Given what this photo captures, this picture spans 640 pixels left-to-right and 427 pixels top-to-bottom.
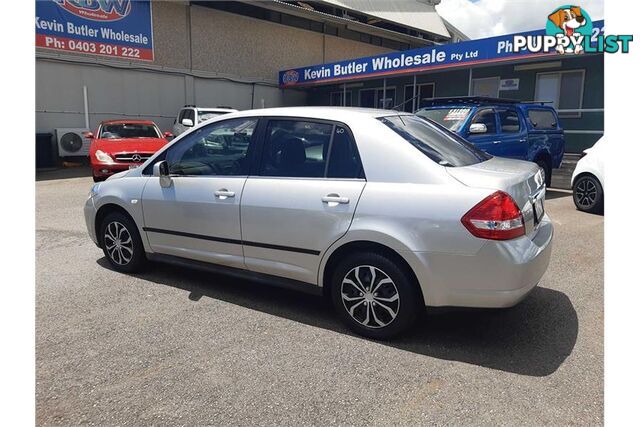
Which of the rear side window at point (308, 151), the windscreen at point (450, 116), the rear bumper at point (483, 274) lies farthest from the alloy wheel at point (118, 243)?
the windscreen at point (450, 116)

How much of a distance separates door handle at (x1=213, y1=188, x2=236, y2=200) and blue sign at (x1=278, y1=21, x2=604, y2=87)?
1113cm

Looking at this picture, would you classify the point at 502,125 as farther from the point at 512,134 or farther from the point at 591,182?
the point at 591,182

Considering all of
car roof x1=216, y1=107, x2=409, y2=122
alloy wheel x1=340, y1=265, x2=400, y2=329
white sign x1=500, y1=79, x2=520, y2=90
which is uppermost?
white sign x1=500, y1=79, x2=520, y2=90

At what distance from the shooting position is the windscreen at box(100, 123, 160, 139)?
1139 centimetres

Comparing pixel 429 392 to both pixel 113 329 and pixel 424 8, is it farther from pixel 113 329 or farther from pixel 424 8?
pixel 424 8

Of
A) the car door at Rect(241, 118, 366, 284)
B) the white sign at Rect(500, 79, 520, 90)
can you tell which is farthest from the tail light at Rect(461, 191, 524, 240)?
the white sign at Rect(500, 79, 520, 90)

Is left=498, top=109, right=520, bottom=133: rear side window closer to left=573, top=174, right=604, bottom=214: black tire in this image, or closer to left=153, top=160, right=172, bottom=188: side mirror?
left=573, top=174, right=604, bottom=214: black tire

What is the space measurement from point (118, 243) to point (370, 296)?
2.85 m

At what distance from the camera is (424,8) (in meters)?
32.0

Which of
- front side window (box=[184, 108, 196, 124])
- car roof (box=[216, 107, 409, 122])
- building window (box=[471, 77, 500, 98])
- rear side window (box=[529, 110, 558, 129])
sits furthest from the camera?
building window (box=[471, 77, 500, 98])

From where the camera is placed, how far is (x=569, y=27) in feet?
38.8

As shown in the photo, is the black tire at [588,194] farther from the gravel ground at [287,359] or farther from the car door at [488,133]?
the gravel ground at [287,359]

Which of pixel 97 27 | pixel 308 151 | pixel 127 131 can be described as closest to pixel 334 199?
pixel 308 151

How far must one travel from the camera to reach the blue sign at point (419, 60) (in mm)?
13016
